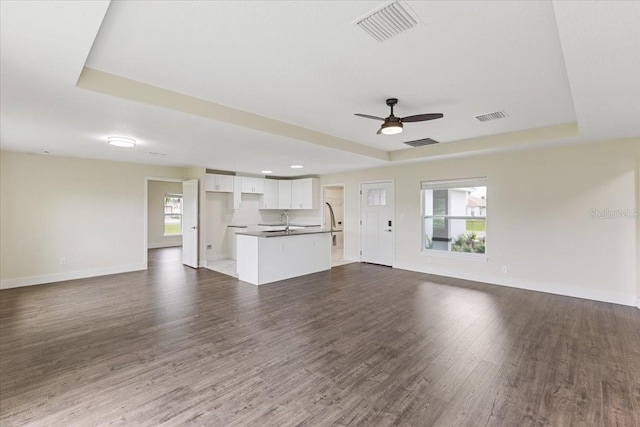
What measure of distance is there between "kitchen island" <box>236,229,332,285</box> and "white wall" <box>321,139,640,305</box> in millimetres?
2533

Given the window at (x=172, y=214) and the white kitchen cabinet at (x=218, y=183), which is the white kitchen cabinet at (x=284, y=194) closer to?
the white kitchen cabinet at (x=218, y=183)

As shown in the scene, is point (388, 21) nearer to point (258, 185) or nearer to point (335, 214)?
point (258, 185)

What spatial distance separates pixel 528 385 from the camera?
2.31 m

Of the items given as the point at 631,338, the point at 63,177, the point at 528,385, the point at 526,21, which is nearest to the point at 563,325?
the point at 631,338

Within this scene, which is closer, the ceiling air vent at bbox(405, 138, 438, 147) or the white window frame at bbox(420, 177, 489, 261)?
the ceiling air vent at bbox(405, 138, 438, 147)

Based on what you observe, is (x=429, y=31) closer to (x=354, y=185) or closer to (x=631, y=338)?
(x=631, y=338)

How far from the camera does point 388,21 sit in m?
1.95

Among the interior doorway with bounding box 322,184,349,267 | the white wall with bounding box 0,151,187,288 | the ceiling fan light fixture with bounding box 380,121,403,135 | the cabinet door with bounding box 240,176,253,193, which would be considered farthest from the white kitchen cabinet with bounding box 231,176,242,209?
the ceiling fan light fixture with bounding box 380,121,403,135

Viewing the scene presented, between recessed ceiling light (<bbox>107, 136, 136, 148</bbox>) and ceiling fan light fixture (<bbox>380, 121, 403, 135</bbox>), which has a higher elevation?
recessed ceiling light (<bbox>107, 136, 136, 148</bbox>)

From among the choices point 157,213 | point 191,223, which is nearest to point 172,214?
point 157,213

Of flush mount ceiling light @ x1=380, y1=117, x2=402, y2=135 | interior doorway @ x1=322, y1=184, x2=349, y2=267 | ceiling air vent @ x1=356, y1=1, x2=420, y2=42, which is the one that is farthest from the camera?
interior doorway @ x1=322, y1=184, x2=349, y2=267

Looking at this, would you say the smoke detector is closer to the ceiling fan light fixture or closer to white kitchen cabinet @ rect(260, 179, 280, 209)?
the ceiling fan light fixture

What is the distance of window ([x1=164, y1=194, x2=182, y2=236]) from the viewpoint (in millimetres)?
11031

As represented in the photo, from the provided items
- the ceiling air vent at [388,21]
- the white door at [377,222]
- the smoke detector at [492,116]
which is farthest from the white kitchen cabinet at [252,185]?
the ceiling air vent at [388,21]
